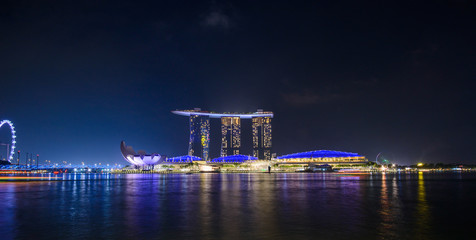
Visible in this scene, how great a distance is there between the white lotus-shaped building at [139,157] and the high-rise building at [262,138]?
233ft

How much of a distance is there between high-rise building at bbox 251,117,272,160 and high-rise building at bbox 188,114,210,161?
2645 cm

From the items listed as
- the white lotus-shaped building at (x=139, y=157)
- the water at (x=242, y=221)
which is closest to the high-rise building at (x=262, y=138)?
the white lotus-shaped building at (x=139, y=157)

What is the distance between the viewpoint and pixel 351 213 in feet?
51.7

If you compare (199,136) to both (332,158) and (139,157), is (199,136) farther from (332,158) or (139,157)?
(332,158)

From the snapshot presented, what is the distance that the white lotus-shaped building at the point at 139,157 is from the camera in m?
129

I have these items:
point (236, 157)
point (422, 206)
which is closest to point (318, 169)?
point (236, 157)

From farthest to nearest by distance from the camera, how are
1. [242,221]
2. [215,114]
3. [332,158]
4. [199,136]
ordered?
[215,114], [199,136], [332,158], [242,221]

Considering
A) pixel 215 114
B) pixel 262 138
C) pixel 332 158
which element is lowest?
pixel 332 158

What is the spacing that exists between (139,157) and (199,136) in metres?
56.2

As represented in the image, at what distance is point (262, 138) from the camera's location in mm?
192125

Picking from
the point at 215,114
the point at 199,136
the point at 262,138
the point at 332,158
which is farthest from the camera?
the point at 215,114

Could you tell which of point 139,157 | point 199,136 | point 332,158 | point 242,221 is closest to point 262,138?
point 199,136

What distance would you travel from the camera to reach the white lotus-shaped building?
423 feet

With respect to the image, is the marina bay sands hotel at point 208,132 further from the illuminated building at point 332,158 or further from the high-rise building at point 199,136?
the illuminated building at point 332,158
